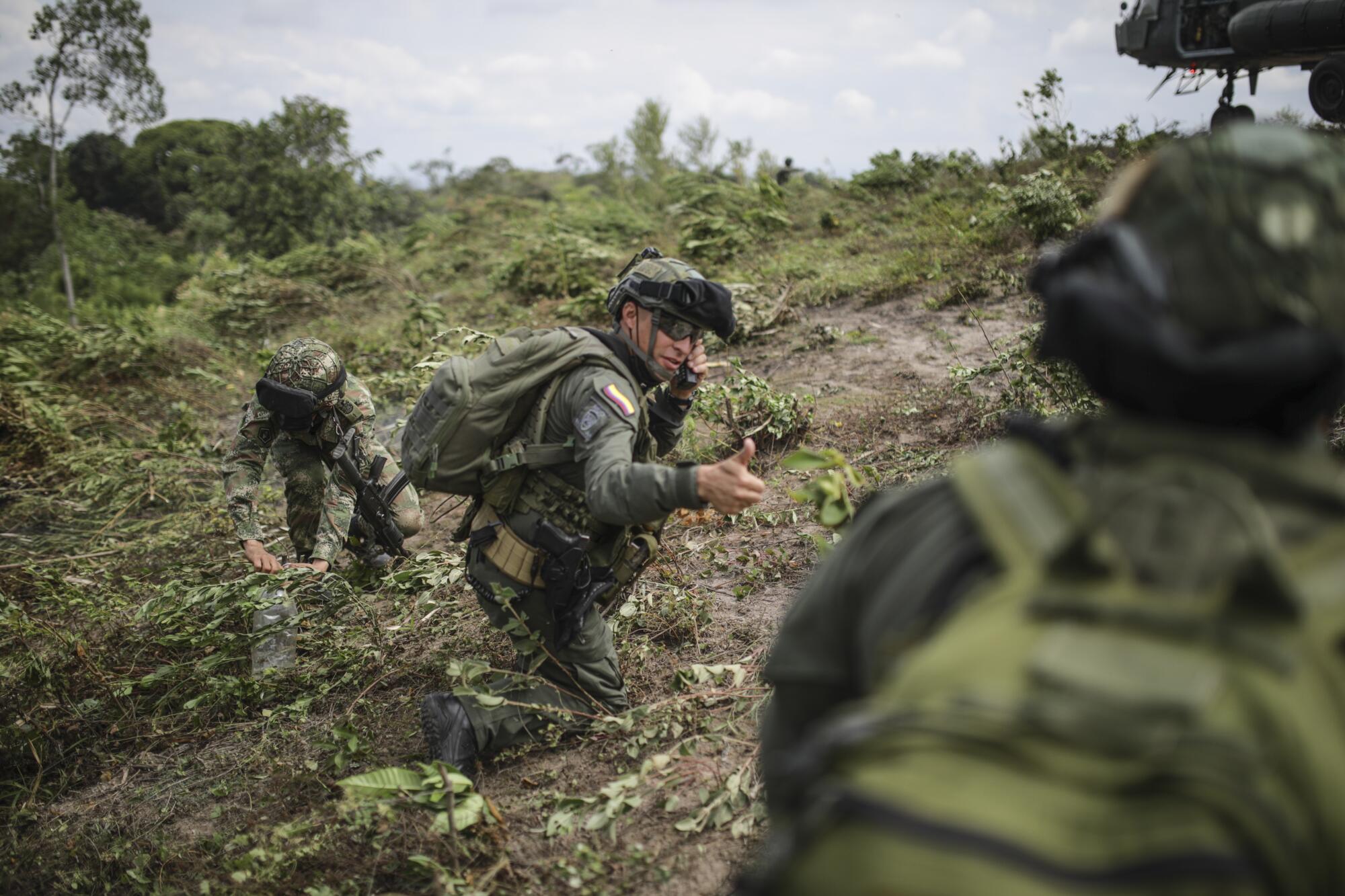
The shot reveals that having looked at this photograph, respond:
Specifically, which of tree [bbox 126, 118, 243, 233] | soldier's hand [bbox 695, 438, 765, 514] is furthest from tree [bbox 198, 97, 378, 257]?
soldier's hand [bbox 695, 438, 765, 514]

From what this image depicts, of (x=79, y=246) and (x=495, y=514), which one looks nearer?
(x=495, y=514)

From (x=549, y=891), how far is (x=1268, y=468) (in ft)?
8.09

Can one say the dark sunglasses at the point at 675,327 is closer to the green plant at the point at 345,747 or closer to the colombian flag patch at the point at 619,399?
the colombian flag patch at the point at 619,399

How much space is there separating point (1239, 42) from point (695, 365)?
9984 mm

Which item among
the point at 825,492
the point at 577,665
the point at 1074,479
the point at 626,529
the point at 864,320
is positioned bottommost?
the point at 577,665

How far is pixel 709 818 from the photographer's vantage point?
2959mm

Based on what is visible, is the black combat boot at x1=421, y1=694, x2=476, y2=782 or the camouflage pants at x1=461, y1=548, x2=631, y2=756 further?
the camouflage pants at x1=461, y1=548, x2=631, y2=756

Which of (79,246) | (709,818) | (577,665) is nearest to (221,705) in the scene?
(577,665)

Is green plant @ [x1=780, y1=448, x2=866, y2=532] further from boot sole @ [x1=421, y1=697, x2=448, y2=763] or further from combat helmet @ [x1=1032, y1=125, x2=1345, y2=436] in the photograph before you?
boot sole @ [x1=421, y1=697, x2=448, y2=763]

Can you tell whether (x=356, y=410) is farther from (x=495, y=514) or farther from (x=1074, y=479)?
(x=1074, y=479)

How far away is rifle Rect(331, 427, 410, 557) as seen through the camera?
4.95m

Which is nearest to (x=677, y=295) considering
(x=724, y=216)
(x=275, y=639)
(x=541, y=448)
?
(x=541, y=448)

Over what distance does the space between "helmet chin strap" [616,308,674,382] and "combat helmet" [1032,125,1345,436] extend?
2443 mm

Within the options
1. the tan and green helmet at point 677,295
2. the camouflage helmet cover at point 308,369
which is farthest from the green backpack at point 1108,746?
the camouflage helmet cover at point 308,369
